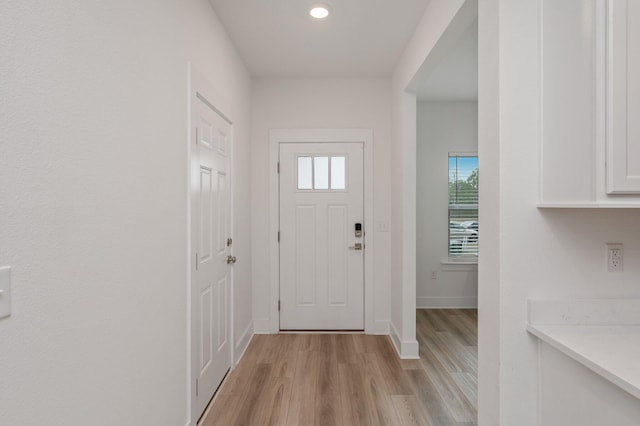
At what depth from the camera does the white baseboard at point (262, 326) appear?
12.3ft

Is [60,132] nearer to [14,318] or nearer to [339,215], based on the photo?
[14,318]

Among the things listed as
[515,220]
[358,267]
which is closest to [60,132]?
[515,220]

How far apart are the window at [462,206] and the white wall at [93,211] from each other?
12.1ft

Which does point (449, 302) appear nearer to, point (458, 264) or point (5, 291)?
point (458, 264)

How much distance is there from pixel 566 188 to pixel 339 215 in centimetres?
250

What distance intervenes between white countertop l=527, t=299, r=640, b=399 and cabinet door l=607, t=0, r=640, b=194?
1.67ft

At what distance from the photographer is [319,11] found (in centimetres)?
244

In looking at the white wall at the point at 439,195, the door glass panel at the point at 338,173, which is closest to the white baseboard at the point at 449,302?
the white wall at the point at 439,195

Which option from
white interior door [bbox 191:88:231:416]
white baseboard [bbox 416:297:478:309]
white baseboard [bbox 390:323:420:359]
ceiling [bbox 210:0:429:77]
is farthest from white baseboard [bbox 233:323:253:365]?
ceiling [bbox 210:0:429:77]

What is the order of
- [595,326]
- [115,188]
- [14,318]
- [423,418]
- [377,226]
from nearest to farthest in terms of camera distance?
[14,318] < [115,188] < [595,326] < [423,418] < [377,226]

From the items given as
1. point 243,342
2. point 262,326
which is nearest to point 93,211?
point 243,342

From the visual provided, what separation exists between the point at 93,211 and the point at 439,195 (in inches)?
164

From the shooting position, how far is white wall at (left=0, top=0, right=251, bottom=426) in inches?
33.8

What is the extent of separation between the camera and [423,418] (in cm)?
219
